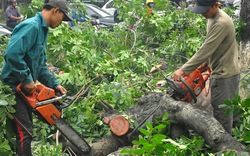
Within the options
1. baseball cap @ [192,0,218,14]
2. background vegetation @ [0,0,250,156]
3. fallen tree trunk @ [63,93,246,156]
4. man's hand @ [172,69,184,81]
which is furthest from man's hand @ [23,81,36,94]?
baseball cap @ [192,0,218,14]

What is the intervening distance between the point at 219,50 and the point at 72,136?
192 cm

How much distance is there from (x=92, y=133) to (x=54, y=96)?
116 centimetres

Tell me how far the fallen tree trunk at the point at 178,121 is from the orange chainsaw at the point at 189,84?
0.12 metres

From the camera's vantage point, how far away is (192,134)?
5.17 metres

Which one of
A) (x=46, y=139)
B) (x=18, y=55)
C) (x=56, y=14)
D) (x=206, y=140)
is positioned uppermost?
(x=56, y=14)

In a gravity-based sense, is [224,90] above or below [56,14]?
below

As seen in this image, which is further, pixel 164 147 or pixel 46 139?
pixel 46 139

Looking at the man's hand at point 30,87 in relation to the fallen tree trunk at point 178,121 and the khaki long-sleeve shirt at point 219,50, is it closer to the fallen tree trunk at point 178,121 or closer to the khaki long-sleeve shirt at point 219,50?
the fallen tree trunk at point 178,121

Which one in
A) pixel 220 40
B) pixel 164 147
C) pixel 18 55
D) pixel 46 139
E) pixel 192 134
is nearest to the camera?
pixel 164 147

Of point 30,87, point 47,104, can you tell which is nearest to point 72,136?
point 47,104

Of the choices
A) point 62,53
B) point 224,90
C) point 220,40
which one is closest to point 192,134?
point 224,90

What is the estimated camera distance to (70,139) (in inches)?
201

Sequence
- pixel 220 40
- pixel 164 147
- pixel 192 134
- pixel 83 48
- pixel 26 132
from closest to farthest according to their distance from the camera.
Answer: pixel 164 147 → pixel 26 132 → pixel 220 40 → pixel 192 134 → pixel 83 48

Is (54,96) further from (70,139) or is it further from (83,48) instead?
(83,48)
